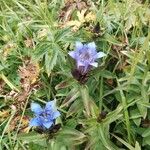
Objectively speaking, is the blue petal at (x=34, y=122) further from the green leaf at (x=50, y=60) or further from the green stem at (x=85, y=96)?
Answer: the green leaf at (x=50, y=60)

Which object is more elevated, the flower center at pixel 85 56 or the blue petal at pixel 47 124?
the flower center at pixel 85 56

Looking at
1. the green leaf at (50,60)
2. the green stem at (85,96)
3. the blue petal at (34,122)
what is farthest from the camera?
the green leaf at (50,60)

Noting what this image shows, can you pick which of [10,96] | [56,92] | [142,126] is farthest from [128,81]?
[10,96]

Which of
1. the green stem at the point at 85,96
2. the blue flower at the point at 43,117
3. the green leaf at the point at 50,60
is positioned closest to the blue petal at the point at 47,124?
the blue flower at the point at 43,117

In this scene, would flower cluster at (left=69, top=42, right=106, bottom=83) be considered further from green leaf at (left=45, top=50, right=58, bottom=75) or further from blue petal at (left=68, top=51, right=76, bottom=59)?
green leaf at (left=45, top=50, right=58, bottom=75)

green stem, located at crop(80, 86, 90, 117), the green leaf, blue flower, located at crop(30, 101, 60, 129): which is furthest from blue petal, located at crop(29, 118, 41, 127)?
the green leaf

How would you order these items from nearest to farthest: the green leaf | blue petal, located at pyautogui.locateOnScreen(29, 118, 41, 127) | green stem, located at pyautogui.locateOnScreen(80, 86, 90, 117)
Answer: blue petal, located at pyautogui.locateOnScreen(29, 118, 41, 127)
green stem, located at pyautogui.locateOnScreen(80, 86, 90, 117)
the green leaf

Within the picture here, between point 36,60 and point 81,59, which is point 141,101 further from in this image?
point 36,60
